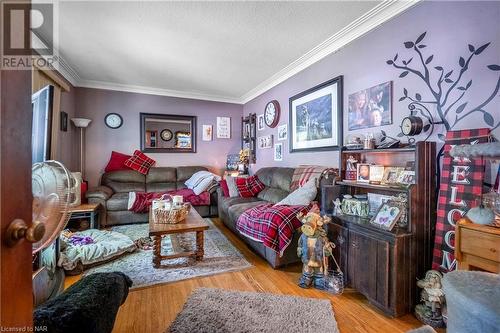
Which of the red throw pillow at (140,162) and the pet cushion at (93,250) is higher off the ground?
the red throw pillow at (140,162)

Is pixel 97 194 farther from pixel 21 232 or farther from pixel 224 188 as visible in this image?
pixel 21 232

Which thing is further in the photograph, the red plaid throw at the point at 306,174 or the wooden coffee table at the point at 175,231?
the red plaid throw at the point at 306,174

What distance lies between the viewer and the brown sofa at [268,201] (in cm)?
235

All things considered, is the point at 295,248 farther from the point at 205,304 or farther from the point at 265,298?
the point at 205,304

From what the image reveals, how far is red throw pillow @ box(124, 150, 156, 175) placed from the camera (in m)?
4.34

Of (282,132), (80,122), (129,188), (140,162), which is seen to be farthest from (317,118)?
(80,122)

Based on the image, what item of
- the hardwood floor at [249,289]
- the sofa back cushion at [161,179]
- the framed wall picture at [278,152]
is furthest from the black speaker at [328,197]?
the sofa back cushion at [161,179]

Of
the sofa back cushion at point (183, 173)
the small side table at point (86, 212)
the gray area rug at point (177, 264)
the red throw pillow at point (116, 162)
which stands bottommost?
the gray area rug at point (177, 264)

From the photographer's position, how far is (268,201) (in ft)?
11.0

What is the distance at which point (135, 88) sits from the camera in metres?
4.41

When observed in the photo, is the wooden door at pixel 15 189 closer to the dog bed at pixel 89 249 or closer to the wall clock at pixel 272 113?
the dog bed at pixel 89 249

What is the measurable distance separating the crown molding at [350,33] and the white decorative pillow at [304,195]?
5.11 feet

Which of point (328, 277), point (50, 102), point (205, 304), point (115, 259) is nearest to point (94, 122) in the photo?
point (115, 259)

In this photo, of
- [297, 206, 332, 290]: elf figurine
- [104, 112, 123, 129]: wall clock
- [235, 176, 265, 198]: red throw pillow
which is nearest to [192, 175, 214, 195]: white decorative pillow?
[235, 176, 265, 198]: red throw pillow
